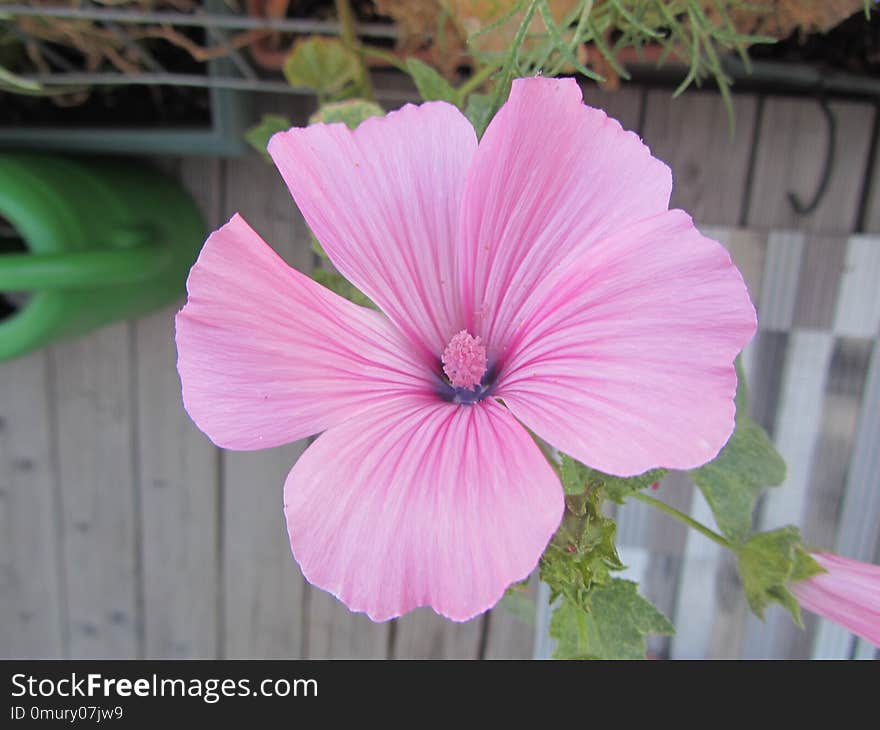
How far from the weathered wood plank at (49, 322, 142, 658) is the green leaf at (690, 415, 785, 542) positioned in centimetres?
51

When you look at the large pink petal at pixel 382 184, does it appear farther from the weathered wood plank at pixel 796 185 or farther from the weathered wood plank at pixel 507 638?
the weathered wood plank at pixel 507 638

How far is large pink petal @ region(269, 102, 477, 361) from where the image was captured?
8.3 inches

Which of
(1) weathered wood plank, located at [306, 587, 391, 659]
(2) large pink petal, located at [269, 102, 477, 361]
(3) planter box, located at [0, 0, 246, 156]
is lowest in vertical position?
(1) weathered wood plank, located at [306, 587, 391, 659]

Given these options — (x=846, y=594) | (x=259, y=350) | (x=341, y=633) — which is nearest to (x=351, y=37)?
(x=259, y=350)

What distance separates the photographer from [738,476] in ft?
1.09

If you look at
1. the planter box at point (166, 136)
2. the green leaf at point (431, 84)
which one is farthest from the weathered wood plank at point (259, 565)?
the green leaf at point (431, 84)

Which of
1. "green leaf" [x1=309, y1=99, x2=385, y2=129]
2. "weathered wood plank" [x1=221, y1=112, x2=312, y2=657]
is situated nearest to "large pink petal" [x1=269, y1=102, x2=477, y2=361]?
"green leaf" [x1=309, y1=99, x2=385, y2=129]

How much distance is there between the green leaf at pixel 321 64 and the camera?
38 cm

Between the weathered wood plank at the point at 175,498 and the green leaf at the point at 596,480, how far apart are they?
42 centimetres

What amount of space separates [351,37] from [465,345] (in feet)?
0.76

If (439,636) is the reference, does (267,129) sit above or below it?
above

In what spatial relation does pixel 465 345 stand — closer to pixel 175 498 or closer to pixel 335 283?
pixel 335 283

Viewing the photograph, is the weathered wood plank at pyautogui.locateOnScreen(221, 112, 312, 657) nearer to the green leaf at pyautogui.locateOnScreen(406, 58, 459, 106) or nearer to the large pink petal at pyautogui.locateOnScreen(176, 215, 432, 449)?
the green leaf at pyautogui.locateOnScreen(406, 58, 459, 106)

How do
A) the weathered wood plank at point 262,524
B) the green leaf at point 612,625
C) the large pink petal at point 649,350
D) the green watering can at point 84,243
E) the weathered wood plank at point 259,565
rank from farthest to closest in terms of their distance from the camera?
the weathered wood plank at point 259,565, the weathered wood plank at point 262,524, the green watering can at point 84,243, the green leaf at point 612,625, the large pink petal at point 649,350
